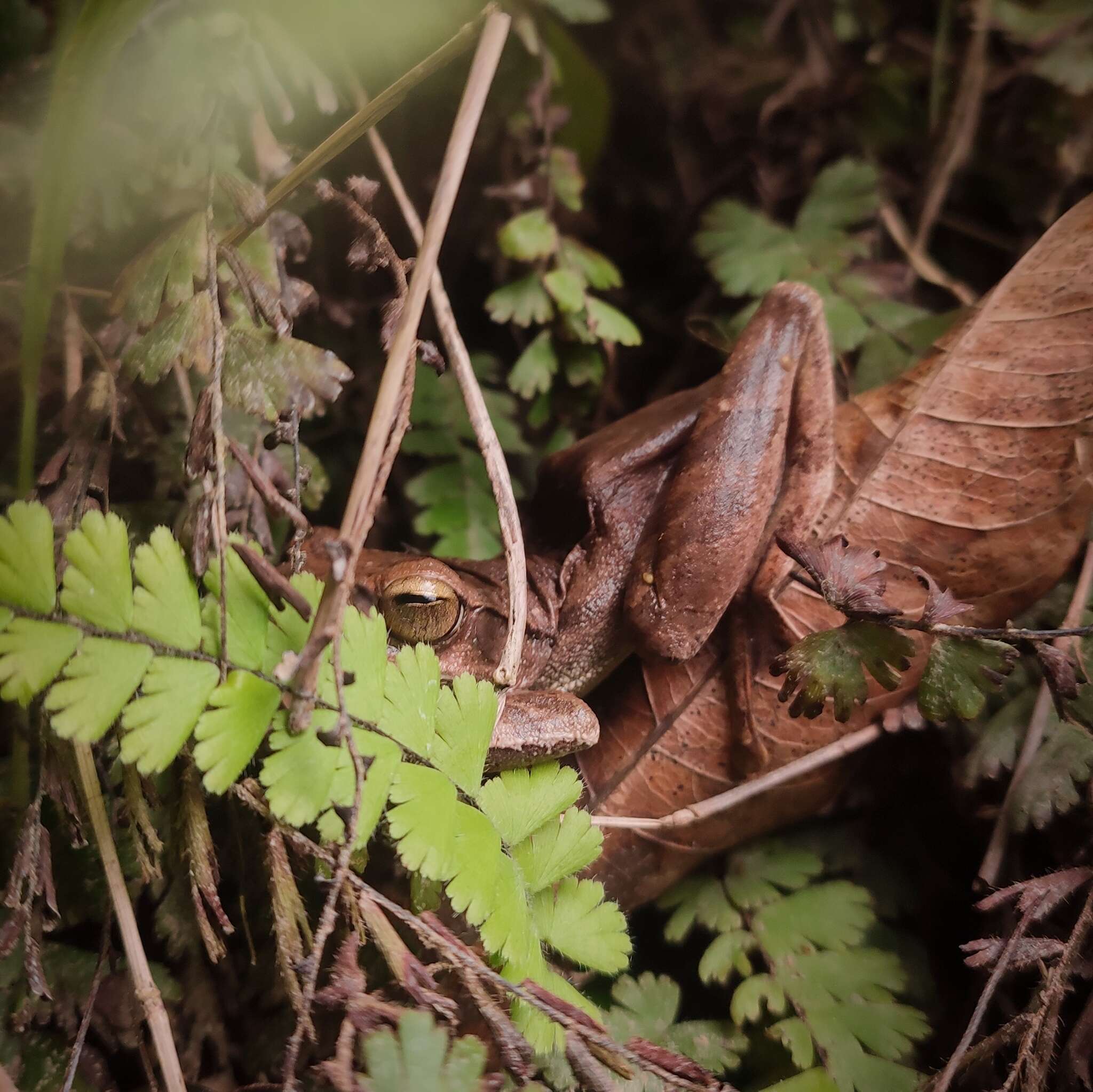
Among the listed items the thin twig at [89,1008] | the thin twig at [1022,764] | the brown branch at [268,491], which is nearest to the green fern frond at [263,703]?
the brown branch at [268,491]

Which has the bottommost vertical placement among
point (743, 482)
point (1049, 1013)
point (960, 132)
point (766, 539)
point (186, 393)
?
point (1049, 1013)

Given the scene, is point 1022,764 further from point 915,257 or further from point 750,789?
point 915,257

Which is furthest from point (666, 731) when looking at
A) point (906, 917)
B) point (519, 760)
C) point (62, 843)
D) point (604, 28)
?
point (604, 28)

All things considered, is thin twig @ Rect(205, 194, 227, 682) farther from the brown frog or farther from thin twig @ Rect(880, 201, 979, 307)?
thin twig @ Rect(880, 201, 979, 307)

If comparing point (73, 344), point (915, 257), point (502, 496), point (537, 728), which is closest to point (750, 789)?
point (537, 728)

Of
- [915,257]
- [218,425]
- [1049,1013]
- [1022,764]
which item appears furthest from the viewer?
[915,257]

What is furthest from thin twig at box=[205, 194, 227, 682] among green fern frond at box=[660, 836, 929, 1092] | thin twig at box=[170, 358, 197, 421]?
green fern frond at box=[660, 836, 929, 1092]
